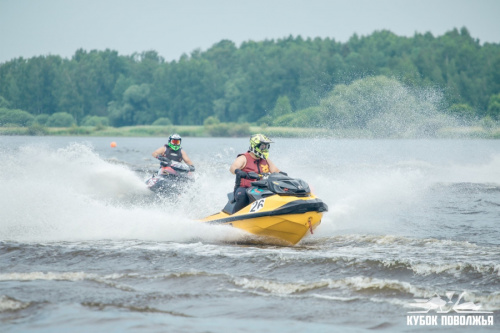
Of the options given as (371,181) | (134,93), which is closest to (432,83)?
(134,93)

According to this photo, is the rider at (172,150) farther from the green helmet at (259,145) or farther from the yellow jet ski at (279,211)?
the yellow jet ski at (279,211)

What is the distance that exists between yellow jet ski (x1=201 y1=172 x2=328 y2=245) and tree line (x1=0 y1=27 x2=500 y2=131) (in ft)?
168

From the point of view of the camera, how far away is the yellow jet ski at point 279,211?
995 cm

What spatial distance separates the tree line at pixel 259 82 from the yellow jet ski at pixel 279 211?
51113 mm

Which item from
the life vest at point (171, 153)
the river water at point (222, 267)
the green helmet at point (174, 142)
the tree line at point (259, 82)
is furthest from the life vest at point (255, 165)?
the tree line at point (259, 82)

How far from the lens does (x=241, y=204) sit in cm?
1066

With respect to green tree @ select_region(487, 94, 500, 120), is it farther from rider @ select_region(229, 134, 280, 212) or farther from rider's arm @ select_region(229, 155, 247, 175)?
rider's arm @ select_region(229, 155, 247, 175)

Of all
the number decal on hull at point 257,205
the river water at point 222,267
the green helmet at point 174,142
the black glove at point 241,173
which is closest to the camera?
the river water at point 222,267

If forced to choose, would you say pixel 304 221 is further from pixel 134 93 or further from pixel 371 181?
pixel 134 93

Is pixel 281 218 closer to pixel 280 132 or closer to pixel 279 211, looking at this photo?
pixel 279 211

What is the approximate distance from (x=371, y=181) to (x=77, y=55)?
423 feet

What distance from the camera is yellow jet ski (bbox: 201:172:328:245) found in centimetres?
995

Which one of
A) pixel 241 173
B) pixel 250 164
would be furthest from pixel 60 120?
pixel 241 173

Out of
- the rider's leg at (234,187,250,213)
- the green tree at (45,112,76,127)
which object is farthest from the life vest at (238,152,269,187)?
the green tree at (45,112,76,127)
